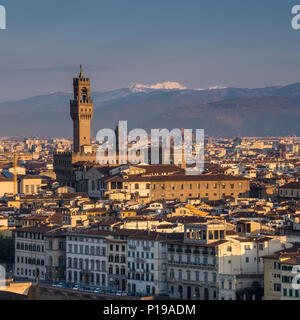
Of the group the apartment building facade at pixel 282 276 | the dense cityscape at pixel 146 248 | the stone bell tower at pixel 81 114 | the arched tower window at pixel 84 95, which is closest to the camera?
the apartment building facade at pixel 282 276

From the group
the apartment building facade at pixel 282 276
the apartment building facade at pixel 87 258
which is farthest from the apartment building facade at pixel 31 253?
the apartment building facade at pixel 282 276

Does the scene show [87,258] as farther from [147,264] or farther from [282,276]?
[282,276]

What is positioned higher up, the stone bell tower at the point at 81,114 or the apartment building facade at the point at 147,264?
the stone bell tower at the point at 81,114

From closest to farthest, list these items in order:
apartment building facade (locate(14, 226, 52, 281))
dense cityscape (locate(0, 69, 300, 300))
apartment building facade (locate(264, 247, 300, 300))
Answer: apartment building facade (locate(264, 247, 300, 300)) → dense cityscape (locate(0, 69, 300, 300)) → apartment building facade (locate(14, 226, 52, 281))

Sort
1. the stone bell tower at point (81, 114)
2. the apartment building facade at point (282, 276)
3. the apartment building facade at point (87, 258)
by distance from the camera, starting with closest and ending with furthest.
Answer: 1. the apartment building facade at point (282, 276)
2. the apartment building facade at point (87, 258)
3. the stone bell tower at point (81, 114)

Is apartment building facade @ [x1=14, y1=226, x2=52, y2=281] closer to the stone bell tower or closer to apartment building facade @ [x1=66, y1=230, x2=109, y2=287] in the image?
apartment building facade @ [x1=66, y1=230, x2=109, y2=287]

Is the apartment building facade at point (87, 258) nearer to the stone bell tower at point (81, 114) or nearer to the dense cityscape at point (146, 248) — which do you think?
the dense cityscape at point (146, 248)

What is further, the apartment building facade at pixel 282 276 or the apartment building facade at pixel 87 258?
the apartment building facade at pixel 87 258

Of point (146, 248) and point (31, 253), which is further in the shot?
point (31, 253)

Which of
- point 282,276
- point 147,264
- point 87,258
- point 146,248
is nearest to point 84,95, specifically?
point 87,258

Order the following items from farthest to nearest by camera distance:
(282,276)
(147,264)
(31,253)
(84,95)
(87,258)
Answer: (84,95) → (31,253) → (87,258) → (147,264) → (282,276)

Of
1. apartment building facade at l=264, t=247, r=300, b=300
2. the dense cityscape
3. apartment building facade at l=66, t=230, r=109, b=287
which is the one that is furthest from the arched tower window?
apartment building facade at l=264, t=247, r=300, b=300
